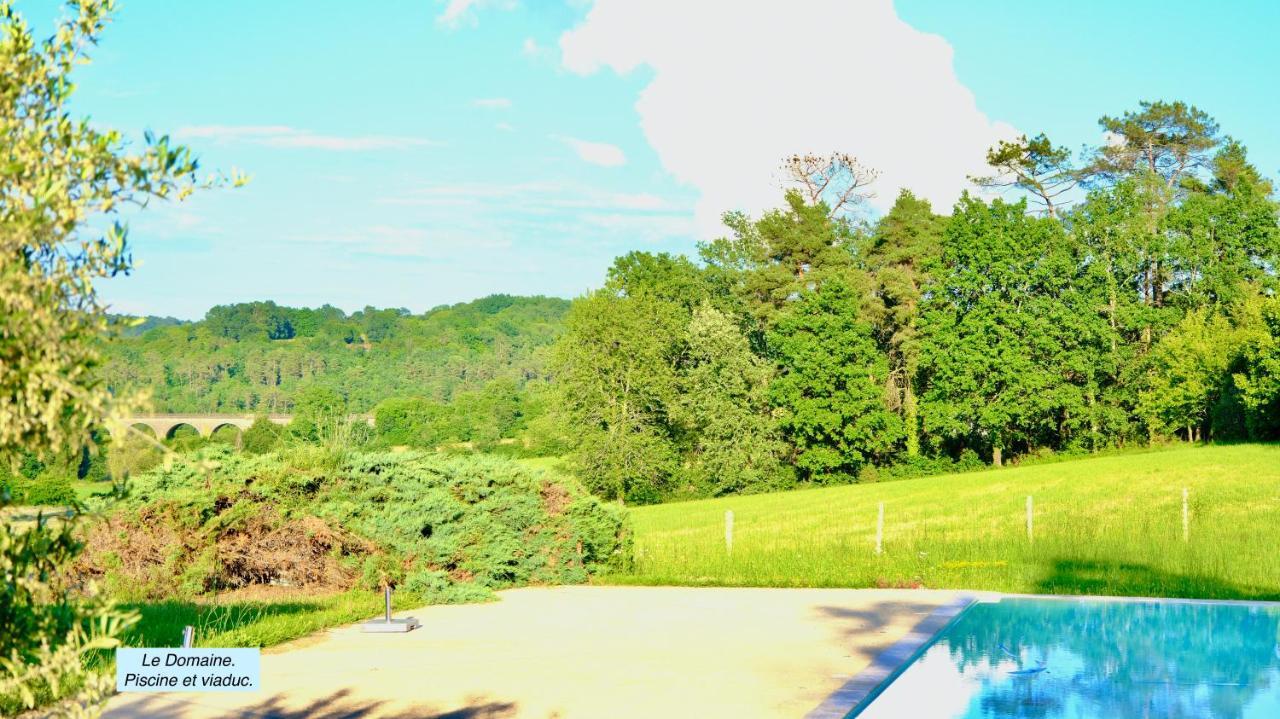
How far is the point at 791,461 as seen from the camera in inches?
2229

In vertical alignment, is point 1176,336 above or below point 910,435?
above

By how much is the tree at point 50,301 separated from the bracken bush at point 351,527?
8.95 meters

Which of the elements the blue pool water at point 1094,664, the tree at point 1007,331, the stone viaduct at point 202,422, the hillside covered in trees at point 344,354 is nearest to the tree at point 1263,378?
the tree at point 1007,331

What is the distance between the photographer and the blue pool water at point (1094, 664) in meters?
9.63

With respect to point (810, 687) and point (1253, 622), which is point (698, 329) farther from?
point (810, 687)

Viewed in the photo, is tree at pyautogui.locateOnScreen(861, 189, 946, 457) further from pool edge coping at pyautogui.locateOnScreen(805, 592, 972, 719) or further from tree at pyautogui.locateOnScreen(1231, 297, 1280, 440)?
pool edge coping at pyautogui.locateOnScreen(805, 592, 972, 719)

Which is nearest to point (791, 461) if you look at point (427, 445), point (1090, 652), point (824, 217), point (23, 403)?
point (824, 217)

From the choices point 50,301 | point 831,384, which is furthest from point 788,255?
point 50,301

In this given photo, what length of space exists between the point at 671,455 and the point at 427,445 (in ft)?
83.8

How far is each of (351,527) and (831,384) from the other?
40.5 metres

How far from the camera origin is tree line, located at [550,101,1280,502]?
5231 centimetres

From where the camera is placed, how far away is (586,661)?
1035 cm

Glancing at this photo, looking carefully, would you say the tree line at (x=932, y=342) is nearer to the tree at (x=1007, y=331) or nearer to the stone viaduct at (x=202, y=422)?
the tree at (x=1007, y=331)

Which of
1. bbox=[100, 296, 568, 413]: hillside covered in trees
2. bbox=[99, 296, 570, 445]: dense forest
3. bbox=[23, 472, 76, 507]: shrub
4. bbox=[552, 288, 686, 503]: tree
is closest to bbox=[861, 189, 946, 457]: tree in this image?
bbox=[552, 288, 686, 503]: tree
